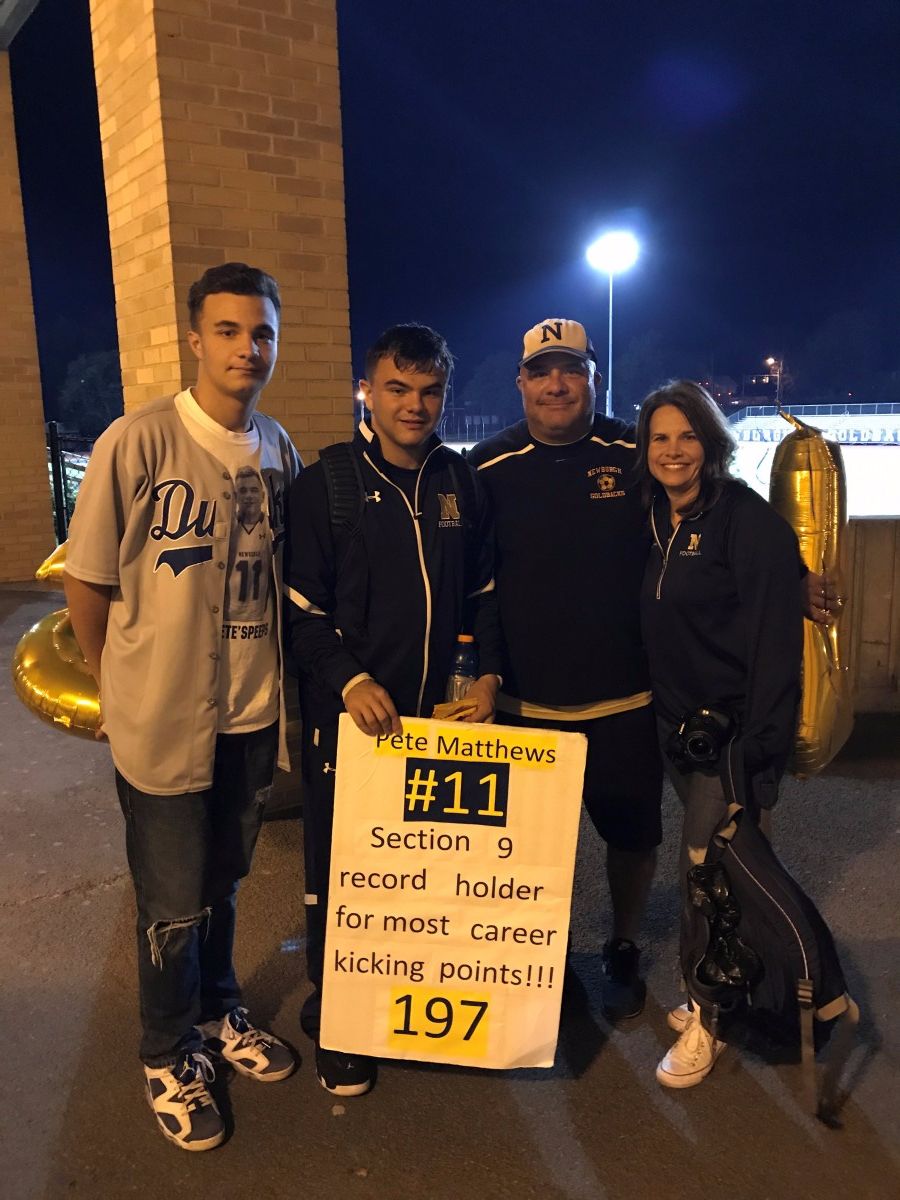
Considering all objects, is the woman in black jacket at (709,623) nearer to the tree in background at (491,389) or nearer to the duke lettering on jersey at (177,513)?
the duke lettering on jersey at (177,513)

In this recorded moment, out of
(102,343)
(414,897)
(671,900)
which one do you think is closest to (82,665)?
(414,897)

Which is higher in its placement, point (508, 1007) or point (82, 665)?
point (82, 665)

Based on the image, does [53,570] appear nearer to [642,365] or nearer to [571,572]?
[571,572]

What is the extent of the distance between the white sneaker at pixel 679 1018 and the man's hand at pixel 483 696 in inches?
45.6

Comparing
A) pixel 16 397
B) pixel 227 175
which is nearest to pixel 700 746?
pixel 227 175

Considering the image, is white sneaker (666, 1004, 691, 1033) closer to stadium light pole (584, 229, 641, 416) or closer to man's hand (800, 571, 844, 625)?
man's hand (800, 571, 844, 625)

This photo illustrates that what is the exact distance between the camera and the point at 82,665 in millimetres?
3396

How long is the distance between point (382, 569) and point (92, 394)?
36.4 metres

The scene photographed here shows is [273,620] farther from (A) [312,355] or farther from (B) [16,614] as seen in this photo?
(B) [16,614]

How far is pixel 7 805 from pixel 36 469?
21.9ft

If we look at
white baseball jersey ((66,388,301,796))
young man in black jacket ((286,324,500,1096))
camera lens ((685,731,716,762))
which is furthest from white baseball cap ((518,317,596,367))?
camera lens ((685,731,716,762))

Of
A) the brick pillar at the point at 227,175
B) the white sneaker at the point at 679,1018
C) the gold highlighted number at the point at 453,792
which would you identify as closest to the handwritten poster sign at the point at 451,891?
the gold highlighted number at the point at 453,792

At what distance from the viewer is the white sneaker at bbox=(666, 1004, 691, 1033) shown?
286cm

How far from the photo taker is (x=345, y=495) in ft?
8.27
